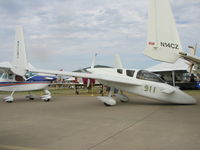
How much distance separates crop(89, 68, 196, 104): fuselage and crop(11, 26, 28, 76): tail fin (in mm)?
5060

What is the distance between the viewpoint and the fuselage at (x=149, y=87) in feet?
34.8

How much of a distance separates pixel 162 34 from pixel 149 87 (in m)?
3.05

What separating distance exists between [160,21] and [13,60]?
9.68 meters

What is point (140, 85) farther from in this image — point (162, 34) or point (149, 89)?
point (162, 34)

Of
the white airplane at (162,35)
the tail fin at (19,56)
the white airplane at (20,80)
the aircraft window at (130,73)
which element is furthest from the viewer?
the white airplane at (20,80)

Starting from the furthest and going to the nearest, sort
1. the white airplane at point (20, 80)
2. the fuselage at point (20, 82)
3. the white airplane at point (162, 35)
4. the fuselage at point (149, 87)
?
the fuselage at point (20, 82)
the white airplane at point (20, 80)
the fuselage at point (149, 87)
the white airplane at point (162, 35)

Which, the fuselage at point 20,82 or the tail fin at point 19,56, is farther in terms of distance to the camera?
the fuselage at point 20,82

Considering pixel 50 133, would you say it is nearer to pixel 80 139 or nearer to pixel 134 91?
pixel 80 139

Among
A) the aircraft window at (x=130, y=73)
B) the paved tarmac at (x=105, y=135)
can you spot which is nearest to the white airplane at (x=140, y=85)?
the aircraft window at (x=130, y=73)

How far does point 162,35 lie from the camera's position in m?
8.84

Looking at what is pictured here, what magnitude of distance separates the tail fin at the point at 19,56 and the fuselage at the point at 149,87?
5060mm

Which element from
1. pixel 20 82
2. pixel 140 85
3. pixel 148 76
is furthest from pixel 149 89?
pixel 20 82

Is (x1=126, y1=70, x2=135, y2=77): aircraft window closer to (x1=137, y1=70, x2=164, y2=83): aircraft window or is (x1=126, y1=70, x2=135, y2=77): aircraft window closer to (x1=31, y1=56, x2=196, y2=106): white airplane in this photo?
(x1=31, y1=56, x2=196, y2=106): white airplane

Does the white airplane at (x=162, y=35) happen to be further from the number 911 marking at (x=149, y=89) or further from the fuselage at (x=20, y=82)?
the fuselage at (x=20, y=82)
